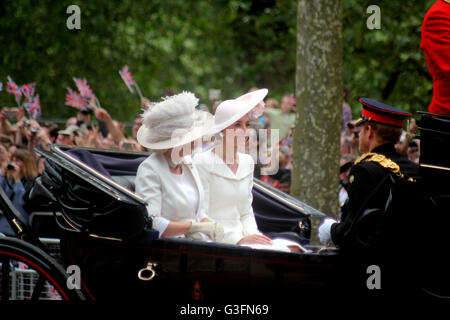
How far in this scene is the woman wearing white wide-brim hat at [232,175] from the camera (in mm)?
3930

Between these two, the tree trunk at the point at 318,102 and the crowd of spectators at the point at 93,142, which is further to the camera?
the crowd of spectators at the point at 93,142

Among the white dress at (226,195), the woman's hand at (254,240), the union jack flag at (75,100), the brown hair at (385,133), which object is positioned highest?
the brown hair at (385,133)

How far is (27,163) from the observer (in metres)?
6.34

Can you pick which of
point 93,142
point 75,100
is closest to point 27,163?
point 93,142

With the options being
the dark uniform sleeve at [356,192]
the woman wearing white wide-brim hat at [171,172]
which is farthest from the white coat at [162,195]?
the dark uniform sleeve at [356,192]

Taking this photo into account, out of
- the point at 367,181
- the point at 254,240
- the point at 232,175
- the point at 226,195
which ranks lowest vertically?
the point at 254,240

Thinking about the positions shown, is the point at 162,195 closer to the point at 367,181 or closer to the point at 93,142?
the point at 367,181

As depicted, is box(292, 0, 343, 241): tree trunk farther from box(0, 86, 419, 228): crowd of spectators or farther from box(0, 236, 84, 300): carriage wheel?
box(0, 236, 84, 300): carriage wheel

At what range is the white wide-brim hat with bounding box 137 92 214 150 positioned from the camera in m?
3.78

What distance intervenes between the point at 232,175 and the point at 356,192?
0.98 meters

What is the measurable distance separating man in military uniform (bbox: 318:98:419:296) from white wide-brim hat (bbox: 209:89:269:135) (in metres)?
0.65

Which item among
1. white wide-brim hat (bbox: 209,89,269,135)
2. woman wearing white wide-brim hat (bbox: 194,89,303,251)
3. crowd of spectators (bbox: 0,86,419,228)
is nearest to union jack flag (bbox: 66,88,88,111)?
crowd of spectators (bbox: 0,86,419,228)

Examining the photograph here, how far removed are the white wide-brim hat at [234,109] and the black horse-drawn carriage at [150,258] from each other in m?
0.77

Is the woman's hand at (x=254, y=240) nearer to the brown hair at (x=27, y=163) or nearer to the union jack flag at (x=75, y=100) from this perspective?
the brown hair at (x=27, y=163)
